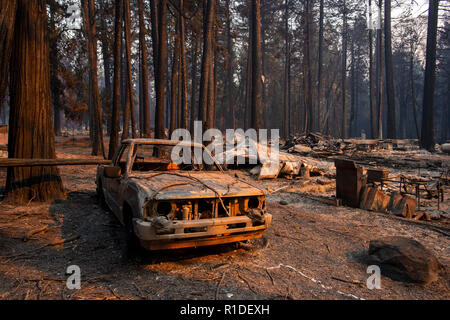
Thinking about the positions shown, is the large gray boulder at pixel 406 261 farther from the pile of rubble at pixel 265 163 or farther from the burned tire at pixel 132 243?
the pile of rubble at pixel 265 163

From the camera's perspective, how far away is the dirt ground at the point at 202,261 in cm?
305

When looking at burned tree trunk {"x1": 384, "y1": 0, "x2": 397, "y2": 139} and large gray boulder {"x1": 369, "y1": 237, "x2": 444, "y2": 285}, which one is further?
burned tree trunk {"x1": 384, "y1": 0, "x2": 397, "y2": 139}

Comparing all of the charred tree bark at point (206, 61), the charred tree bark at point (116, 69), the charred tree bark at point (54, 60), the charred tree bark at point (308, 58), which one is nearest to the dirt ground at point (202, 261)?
the charred tree bark at point (116, 69)

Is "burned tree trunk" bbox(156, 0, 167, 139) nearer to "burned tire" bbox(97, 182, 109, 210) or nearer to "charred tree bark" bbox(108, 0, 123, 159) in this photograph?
"charred tree bark" bbox(108, 0, 123, 159)

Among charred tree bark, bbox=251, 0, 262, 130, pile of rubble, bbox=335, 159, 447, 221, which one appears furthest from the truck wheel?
charred tree bark, bbox=251, 0, 262, 130

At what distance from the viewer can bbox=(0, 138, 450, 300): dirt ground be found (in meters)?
3.05

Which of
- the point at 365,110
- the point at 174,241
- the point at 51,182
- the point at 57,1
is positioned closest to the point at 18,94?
the point at 51,182

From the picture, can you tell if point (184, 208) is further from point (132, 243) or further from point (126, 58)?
point (126, 58)

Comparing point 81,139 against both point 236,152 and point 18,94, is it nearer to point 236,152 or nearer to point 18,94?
point 236,152

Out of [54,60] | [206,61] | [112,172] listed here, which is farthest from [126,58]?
[112,172]

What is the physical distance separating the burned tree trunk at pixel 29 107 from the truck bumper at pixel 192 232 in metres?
3.86

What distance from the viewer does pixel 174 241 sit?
329 cm

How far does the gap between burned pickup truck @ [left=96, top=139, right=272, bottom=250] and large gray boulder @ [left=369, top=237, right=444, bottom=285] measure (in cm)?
158

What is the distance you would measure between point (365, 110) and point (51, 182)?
239 ft
